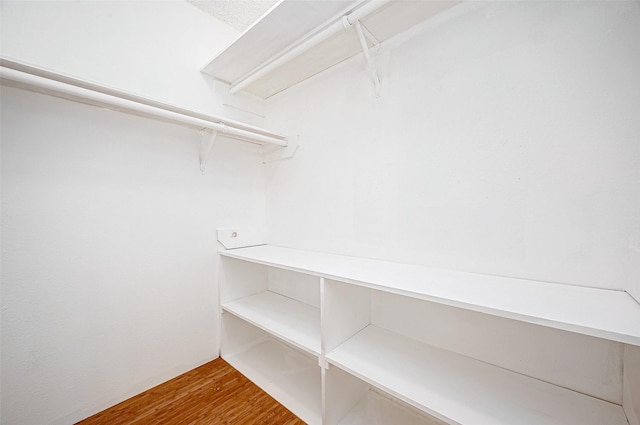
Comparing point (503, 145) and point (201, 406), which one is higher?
point (503, 145)

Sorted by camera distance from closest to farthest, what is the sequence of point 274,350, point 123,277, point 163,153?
point 123,277 → point 163,153 → point 274,350

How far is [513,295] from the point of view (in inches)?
28.2

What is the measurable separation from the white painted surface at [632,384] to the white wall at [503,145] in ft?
0.63

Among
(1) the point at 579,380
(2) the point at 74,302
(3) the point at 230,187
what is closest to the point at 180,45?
(3) the point at 230,187

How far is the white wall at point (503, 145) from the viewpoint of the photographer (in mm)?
737

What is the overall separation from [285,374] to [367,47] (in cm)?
184

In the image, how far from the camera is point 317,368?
57.2 inches

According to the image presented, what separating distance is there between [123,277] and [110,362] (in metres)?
0.43

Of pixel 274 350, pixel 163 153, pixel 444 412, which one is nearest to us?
pixel 444 412

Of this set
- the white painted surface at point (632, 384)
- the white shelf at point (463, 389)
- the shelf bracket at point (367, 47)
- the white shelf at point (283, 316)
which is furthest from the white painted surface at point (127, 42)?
the white painted surface at point (632, 384)

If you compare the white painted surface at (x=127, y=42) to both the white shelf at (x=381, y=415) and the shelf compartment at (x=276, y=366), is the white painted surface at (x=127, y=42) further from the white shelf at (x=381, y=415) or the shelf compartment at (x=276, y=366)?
the white shelf at (x=381, y=415)

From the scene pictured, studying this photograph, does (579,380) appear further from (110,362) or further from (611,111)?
(110,362)

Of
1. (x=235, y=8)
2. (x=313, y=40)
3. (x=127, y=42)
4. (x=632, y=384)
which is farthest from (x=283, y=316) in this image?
(x=235, y=8)

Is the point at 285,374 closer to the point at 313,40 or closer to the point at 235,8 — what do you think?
the point at 313,40
